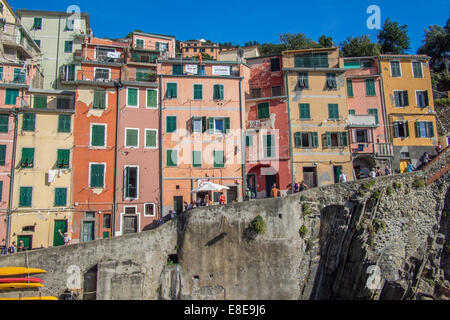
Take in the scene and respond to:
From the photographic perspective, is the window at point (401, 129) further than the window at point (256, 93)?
No

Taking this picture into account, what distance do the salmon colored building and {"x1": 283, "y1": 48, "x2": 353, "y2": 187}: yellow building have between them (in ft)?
51.3

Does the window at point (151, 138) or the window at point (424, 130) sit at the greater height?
the window at point (424, 130)

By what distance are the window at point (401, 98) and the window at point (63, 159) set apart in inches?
1208

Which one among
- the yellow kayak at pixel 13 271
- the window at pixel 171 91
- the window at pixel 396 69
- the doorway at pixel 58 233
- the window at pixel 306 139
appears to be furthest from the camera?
the window at pixel 396 69

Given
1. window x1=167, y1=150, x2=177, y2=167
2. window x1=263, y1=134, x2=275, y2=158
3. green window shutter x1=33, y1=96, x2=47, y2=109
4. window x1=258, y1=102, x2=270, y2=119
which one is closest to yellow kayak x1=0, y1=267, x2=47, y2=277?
window x1=167, y1=150, x2=177, y2=167

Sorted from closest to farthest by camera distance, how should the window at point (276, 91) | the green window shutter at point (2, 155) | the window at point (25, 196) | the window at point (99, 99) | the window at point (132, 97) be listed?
the window at point (25, 196) < the green window shutter at point (2, 155) < the window at point (99, 99) < the window at point (132, 97) < the window at point (276, 91)

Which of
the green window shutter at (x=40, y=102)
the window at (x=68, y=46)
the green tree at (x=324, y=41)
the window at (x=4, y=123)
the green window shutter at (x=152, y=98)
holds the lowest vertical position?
the window at (x=4, y=123)

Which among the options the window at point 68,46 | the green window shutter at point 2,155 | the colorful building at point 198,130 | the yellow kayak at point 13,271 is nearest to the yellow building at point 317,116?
the colorful building at point 198,130

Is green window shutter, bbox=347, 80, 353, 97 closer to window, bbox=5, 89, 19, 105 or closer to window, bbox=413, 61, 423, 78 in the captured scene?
window, bbox=413, 61, 423, 78

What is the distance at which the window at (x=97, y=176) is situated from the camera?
27.1 meters

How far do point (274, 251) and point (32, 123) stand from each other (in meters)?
20.6

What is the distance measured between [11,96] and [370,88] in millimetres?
32397

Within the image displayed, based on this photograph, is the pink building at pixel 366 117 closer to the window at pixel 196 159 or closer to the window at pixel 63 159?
the window at pixel 196 159
